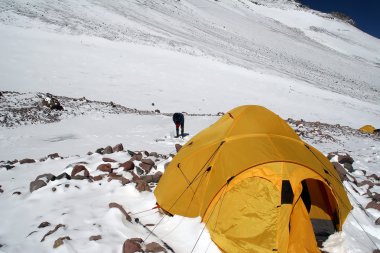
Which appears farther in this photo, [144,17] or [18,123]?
[144,17]

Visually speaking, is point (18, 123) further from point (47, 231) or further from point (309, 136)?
point (309, 136)

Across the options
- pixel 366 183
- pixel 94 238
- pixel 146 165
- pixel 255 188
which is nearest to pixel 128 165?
pixel 146 165

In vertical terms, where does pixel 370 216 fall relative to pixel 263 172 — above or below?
below

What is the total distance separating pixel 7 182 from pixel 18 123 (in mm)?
6290

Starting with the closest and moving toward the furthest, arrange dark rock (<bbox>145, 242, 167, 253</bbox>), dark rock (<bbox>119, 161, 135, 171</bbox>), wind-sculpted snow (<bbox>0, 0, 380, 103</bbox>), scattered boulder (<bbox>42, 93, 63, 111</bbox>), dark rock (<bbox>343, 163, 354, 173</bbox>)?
dark rock (<bbox>145, 242, 167, 253</bbox>), dark rock (<bbox>119, 161, 135, 171</bbox>), dark rock (<bbox>343, 163, 354, 173</bbox>), scattered boulder (<bbox>42, 93, 63, 111</bbox>), wind-sculpted snow (<bbox>0, 0, 380, 103</bbox>)

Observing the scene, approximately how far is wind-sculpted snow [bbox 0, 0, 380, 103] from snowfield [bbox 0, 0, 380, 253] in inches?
9.9

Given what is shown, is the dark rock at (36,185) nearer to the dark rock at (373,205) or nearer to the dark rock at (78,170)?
the dark rock at (78,170)

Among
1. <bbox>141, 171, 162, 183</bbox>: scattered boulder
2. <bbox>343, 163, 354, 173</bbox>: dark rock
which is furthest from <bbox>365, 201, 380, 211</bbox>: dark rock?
<bbox>141, 171, 162, 183</bbox>: scattered boulder

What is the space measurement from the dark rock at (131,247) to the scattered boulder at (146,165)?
9.47 ft

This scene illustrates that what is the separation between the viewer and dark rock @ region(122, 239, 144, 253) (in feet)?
14.5

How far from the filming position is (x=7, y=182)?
276 inches

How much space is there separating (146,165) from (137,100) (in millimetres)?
12804

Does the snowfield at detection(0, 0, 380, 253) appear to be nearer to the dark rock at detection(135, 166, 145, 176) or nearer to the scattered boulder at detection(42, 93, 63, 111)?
the dark rock at detection(135, 166, 145, 176)

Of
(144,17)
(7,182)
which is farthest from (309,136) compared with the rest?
(144,17)
